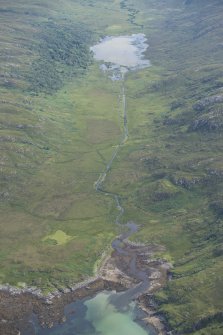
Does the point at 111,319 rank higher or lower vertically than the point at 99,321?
higher

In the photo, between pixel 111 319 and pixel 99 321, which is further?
pixel 111 319

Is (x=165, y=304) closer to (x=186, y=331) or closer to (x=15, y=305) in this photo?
(x=186, y=331)

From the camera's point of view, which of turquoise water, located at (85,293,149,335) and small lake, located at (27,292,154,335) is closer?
small lake, located at (27,292,154,335)

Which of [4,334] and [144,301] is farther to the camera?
[144,301]

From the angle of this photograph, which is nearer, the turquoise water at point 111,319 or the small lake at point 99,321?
the small lake at point 99,321

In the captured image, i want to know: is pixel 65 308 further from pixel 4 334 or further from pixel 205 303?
pixel 205 303

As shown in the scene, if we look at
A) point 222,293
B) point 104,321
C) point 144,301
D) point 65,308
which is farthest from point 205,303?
Answer: point 65,308
